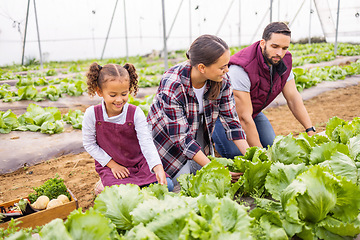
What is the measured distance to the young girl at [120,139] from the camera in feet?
→ 7.48

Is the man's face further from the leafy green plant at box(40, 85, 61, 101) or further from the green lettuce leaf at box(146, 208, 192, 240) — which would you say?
the leafy green plant at box(40, 85, 61, 101)

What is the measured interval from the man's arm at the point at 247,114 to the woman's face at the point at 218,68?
29.5 inches

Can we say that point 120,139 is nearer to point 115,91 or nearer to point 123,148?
point 123,148

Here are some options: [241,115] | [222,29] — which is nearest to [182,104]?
[241,115]

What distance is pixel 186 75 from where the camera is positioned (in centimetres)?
245

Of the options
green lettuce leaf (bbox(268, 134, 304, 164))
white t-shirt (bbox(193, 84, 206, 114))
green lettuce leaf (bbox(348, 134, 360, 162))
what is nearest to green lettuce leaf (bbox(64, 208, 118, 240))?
green lettuce leaf (bbox(268, 134, 304, 164))

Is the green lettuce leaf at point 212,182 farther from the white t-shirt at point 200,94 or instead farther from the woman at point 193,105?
the white t-shirt at point 200,94

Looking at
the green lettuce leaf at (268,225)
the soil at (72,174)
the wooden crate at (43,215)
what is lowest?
the soil at (72,174)

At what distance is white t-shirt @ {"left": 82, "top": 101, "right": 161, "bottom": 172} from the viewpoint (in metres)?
2.39

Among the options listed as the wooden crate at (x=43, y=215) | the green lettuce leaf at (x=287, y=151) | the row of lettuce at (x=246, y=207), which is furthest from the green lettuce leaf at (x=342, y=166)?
the wooden crate at (x=43, y=215)

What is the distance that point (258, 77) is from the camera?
2.99 meters

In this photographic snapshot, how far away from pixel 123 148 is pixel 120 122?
0.24 meters

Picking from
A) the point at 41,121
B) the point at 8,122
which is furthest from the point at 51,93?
the point at 8,122

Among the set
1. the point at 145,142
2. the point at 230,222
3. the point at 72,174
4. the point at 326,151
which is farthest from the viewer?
the point at 72,174
